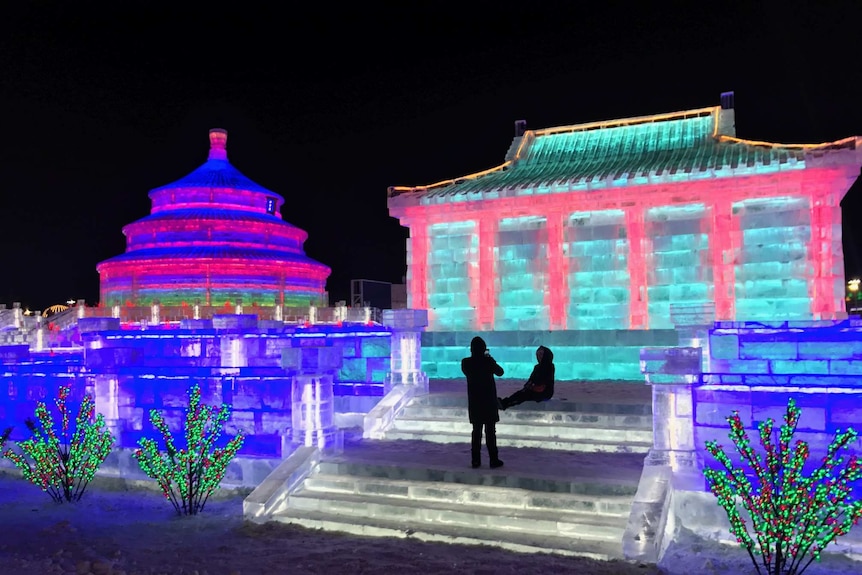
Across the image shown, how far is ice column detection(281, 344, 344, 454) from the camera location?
10.2m

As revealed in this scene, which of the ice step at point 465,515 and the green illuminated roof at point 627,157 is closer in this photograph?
the ice step at point 465,515

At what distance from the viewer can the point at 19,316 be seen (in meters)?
26.8

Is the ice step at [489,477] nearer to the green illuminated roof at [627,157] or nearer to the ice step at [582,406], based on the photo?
the ice step at [582,406]

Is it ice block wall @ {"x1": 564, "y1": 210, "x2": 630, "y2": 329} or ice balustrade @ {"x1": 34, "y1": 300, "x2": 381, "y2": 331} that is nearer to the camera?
ice block wall @ {"x1": 564, "y1": 210, "x2": 630, "y2": 329}

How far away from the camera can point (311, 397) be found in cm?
1030

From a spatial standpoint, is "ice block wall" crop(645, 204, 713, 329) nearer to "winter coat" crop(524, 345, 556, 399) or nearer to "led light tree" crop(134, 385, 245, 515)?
"winter coat" crop(524, 345, 556, 399)

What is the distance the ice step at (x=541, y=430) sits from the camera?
33.4 feet

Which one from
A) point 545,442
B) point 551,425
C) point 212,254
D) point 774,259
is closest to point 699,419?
point 545,442

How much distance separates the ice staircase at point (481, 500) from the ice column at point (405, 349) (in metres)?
3.17

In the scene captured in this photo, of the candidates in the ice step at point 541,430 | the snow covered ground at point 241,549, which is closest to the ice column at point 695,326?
the ice step at point 541,430

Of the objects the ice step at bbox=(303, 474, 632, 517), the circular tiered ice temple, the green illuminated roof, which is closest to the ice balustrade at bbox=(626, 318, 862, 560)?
the ice step at bbox=(303, 474, 632, 517)

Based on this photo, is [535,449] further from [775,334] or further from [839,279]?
[839,279]

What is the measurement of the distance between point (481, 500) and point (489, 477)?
0.34 m

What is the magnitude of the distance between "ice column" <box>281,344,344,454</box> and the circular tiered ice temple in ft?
96.7
